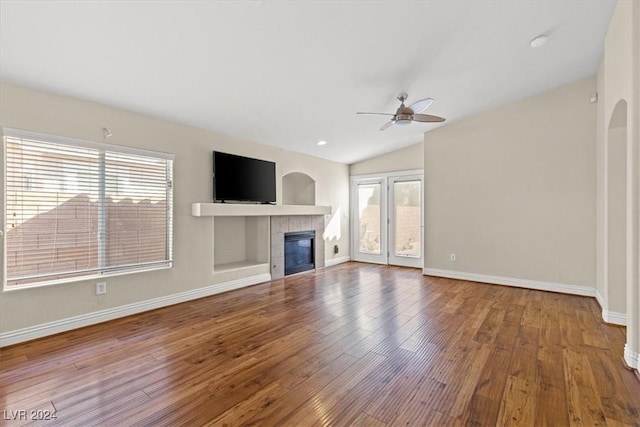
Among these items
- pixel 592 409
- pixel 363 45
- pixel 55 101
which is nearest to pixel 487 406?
pixel 592 409

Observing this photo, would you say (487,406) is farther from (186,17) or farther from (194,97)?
(194,97)

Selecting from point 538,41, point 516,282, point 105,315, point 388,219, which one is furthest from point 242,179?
point 516,282

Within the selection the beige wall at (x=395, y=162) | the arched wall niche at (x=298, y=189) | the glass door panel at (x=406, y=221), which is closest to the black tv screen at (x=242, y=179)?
the arched wall niche at (x=298, y=189)

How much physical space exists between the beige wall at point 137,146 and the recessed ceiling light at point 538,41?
3.96m

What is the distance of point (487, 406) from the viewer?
6.36 ft

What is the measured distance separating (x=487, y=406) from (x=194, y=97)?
3927 mm

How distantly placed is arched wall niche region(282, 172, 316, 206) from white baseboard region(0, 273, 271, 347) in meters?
2.36

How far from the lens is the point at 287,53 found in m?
2.90

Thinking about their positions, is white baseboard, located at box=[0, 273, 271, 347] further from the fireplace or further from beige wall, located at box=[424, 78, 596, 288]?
beige wall, located at box=[424, 78, 596, 288]

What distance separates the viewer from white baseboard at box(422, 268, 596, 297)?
4492 mm

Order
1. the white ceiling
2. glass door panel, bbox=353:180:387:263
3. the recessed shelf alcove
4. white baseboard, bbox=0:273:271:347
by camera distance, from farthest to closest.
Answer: glass door panel, bbox=353:180:387:263
the recessed shelf alcove
white baseboard, bbox=0:273:271:347
the white ceiling

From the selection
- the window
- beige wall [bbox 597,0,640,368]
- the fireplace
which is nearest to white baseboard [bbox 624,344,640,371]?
beige wall [bbox 597,0,640,368]

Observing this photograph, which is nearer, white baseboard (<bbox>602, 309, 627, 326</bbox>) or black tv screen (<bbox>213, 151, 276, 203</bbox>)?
white baseboard (<bbox>602, 309, 627, 326</bbox>)

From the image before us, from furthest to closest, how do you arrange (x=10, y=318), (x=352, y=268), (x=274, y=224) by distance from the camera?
(x=352, y=268)
(x=274, y=224)
(x=10, y=318)
